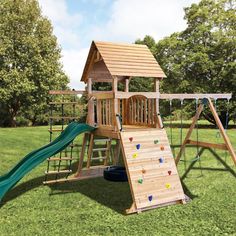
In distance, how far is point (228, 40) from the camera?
2441 centimetres

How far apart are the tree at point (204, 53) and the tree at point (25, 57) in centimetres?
1022

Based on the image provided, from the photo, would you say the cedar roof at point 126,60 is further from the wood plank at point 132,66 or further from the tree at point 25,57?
the tree at point 25,57

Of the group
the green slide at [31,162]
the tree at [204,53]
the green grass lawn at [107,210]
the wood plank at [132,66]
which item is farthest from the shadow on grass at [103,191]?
the tree at [204,53]

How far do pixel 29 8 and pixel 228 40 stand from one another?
56.1 ft

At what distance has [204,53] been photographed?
25406 millimetres

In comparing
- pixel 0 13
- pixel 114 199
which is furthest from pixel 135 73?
pixel 0 13

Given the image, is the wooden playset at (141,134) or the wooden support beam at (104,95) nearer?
the wooden playset at (141,134)

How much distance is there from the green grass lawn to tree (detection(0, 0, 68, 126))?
1609cm

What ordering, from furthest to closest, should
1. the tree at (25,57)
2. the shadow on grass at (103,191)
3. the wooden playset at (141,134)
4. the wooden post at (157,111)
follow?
the tree at (25,57) → the wooden post at (157,111) → the shadow on grass at (103,191) → the wooden playset at (141,134)

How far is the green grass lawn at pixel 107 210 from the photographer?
565cm

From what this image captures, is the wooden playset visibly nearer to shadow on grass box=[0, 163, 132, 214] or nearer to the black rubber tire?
shadow on grass box=[0, 163, 132, 214]

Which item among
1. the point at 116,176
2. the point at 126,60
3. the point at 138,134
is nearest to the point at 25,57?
the point at 126,60

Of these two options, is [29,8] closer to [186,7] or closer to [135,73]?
[186,7]

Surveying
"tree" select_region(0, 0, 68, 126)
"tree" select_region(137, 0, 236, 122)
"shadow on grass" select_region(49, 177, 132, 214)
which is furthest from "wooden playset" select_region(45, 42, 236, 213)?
"tree" select_region(137, 0, 236, 122)
